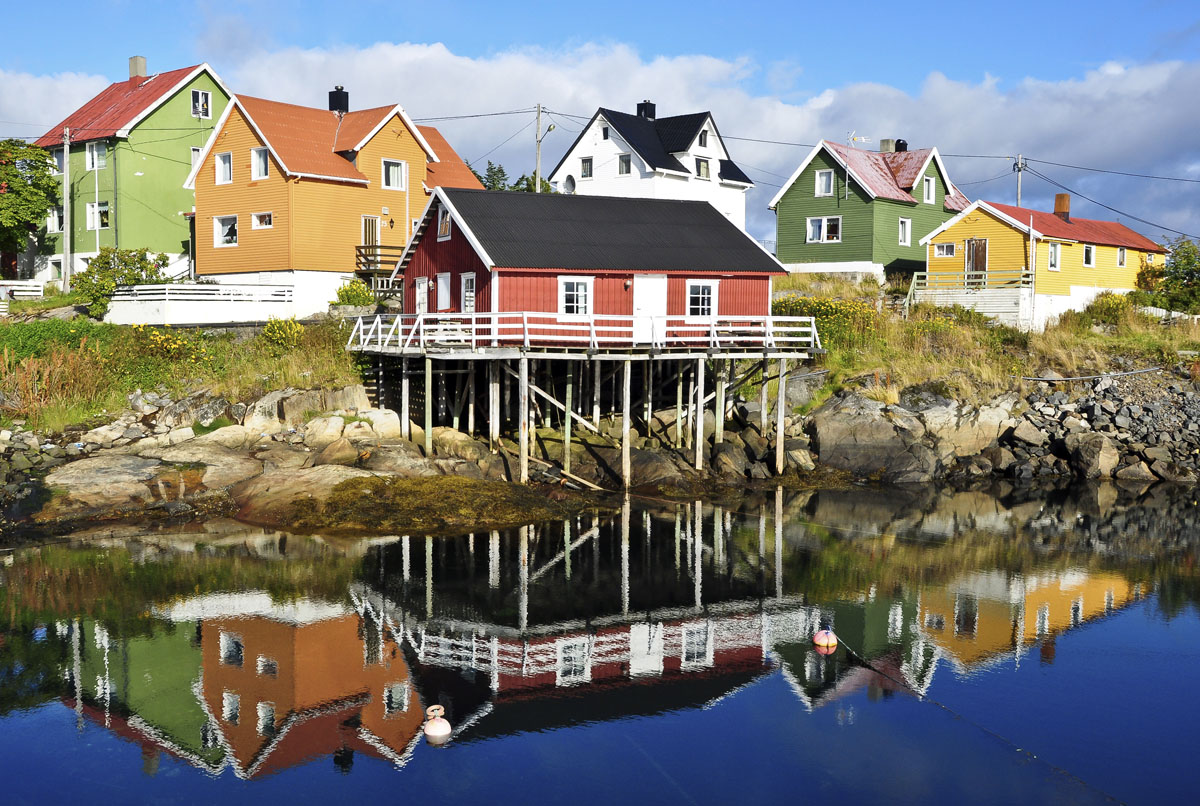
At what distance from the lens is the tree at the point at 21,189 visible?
46250mm

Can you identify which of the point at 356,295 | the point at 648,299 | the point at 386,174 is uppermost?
the point at 386,174

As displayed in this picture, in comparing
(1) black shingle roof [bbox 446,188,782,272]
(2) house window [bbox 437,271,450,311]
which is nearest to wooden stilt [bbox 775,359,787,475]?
(1) black shingle roof [bbox 446,188,782,272]

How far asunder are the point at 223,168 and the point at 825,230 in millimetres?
27359

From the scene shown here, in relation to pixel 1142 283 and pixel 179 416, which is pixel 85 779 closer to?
pixel 179 416

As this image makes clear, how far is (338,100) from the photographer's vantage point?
4734 cm

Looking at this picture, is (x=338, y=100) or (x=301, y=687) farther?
(x=338, y=100)

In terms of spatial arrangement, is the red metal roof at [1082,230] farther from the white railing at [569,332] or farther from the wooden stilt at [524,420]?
the wooden stilt at [524,420]

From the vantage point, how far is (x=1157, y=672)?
1725cm

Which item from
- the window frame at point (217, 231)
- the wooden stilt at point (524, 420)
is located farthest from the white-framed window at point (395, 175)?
the wooden stilt at point (524, 420)

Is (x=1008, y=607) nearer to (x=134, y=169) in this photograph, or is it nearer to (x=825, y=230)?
(x=825, y=230)

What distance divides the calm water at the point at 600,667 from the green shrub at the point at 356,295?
15.3 metres

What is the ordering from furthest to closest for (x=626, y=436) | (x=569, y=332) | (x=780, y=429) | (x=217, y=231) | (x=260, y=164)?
(x=217, y=231)
(x=260, y=164)
(x=780, y=429)
(x=569, y=332)
(x=626, y=436)

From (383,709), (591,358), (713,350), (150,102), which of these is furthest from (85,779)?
(150,102)

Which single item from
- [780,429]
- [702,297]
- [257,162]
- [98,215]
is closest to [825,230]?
[702,297]
